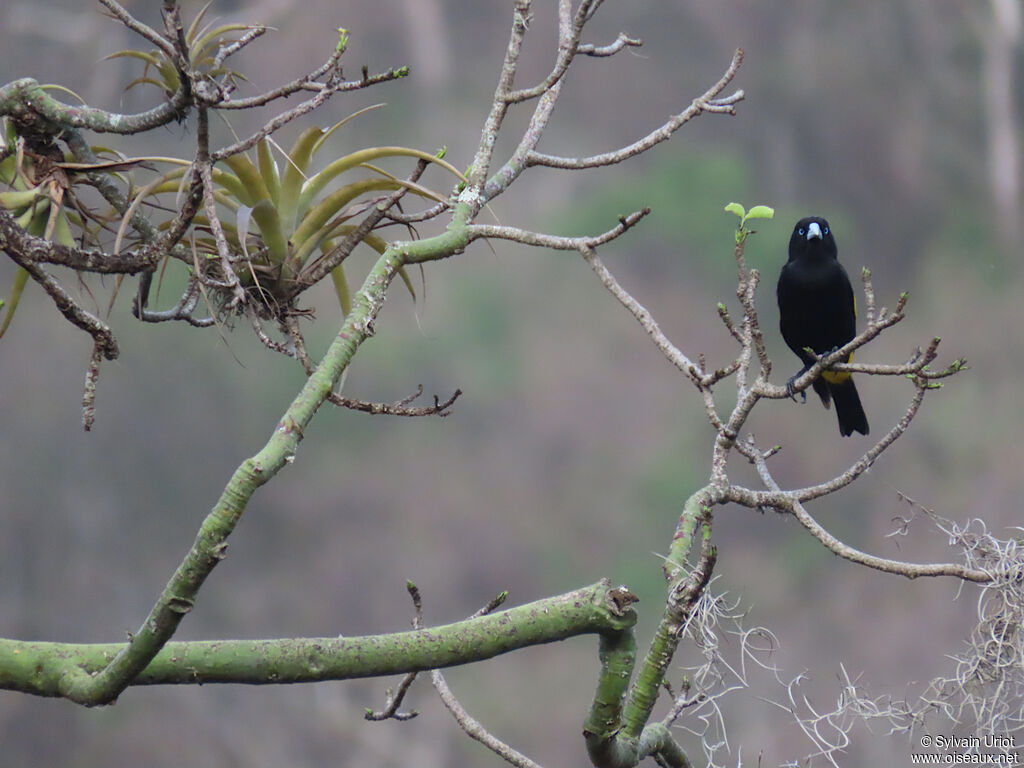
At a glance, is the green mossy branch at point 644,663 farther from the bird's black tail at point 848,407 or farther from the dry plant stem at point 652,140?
the bird's black tail at point 848,407

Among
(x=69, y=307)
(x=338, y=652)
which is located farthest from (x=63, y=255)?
(x=338, y=652)

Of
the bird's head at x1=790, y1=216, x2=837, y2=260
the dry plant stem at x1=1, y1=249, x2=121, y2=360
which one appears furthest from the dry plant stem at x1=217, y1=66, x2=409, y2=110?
the bird's head at x1=790, y1=216, x2=837, y2=260

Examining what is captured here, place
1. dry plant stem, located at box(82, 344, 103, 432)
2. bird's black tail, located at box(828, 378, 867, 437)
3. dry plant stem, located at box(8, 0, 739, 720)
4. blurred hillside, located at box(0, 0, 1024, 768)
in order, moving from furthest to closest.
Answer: blurred hillside, located at box(0, 0, 1024, 768) < bird's black tail, located at box(828, 378, 867, 437) < dry plant stem, located at box(82, 344, 103, 432) < dry plant stem, located at box(8, 0, 739, 720)

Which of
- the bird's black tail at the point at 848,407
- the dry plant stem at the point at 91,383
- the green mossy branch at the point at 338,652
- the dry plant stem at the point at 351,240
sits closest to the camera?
the green mossy branch at the point at 338,652

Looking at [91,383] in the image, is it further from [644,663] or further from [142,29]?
[644,663]

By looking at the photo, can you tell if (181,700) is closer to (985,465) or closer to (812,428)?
(812,428)

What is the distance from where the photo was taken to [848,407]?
3.08m

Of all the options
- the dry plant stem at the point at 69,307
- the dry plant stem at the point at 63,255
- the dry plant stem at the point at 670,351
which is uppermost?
the dry plant stem at the point at 670,351

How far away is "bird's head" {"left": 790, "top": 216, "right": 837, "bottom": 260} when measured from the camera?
9.05 feet

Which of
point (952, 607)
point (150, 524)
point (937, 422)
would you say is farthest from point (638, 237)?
point (150, 524)

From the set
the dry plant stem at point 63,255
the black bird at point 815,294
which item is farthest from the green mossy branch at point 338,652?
the black bird at point 815,294

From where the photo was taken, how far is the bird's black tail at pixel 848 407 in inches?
120

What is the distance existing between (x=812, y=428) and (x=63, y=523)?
633 centimetres

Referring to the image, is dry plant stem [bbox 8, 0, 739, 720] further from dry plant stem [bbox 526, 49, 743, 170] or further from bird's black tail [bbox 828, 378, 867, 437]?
bird's black tail [bbox 828, 378, 867, 437]
